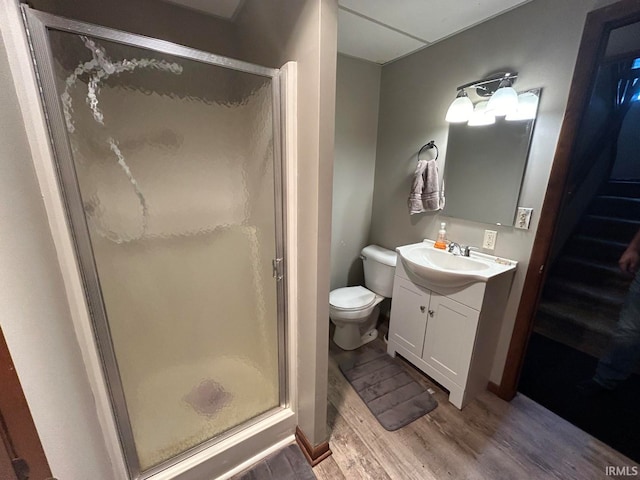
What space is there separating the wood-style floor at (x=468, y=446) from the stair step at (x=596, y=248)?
1.37 metres

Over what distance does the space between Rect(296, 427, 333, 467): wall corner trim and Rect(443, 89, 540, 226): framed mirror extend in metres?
1.60

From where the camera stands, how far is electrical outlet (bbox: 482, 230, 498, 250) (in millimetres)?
1591

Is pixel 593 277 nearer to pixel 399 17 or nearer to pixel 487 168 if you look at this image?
pixel 487 168

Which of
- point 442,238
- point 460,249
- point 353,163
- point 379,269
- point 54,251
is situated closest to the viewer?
point 54,251

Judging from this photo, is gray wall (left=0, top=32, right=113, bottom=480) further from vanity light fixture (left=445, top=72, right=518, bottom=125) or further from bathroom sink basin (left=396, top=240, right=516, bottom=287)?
vanity light fixture (left=445, top=72, right=518, bottom=125)

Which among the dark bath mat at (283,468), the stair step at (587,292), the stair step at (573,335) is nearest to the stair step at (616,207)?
the stair step at (587,292)

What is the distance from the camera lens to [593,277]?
6.73 feet

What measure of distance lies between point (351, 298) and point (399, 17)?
1871 millimetres

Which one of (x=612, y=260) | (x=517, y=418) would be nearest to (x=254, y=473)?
(x=517, y=418)

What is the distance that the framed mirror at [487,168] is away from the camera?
1.46m

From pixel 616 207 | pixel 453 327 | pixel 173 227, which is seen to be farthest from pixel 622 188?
pixel 173 227

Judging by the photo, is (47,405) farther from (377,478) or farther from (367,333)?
(367,333)

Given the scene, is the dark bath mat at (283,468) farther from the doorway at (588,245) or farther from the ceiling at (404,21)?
the ceiling at (404,21)

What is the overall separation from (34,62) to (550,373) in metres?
3.06
